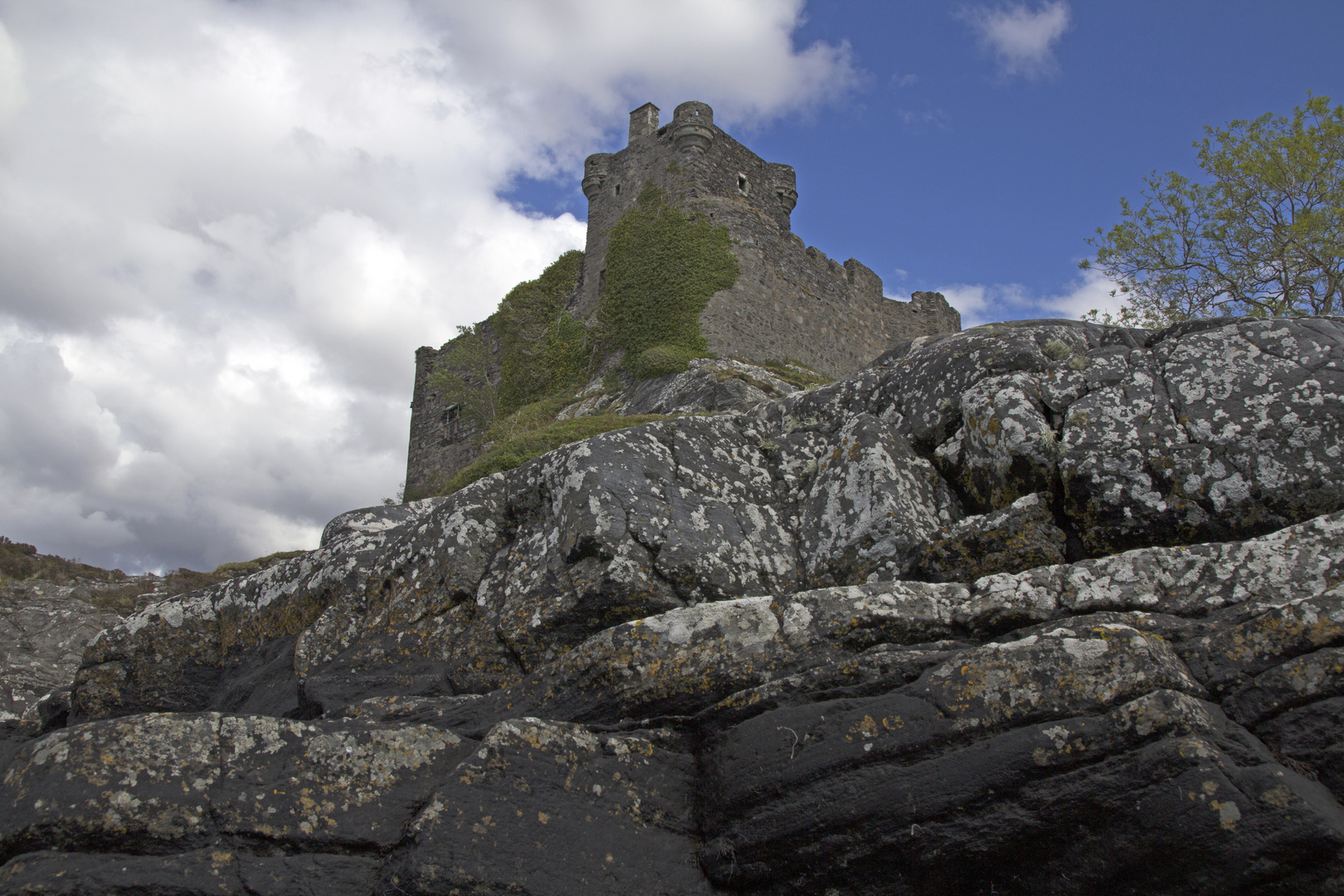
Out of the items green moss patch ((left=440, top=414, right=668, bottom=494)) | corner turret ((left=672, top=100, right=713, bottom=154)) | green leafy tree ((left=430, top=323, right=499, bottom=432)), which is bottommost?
green moss patch ((left=440, top=414, right=668, bottom=494))

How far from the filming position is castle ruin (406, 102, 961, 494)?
28734 mm

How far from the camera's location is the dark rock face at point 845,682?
11.8 ft

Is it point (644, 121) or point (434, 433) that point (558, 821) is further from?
point (434, 433)

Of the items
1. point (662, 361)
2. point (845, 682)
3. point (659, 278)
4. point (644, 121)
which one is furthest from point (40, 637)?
point (644, 121)

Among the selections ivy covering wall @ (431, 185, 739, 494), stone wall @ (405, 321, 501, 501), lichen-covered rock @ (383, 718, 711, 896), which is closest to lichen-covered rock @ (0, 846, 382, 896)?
lichen-covered rock @ (383, 718, 711, 896)

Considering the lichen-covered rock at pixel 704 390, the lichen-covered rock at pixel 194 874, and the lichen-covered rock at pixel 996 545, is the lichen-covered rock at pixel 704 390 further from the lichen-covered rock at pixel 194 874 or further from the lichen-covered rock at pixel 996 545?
the lichen-covered rock at pixel 194 874

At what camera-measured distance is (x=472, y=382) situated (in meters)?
34.8

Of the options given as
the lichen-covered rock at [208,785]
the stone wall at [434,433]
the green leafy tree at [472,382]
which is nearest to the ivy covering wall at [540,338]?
the green leafy tree at [472,382]

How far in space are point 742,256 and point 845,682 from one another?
1018 inches

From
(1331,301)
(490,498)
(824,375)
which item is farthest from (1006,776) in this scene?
(824,375)

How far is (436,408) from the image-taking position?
36281 millimetres

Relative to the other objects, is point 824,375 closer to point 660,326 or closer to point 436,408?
point 660,326

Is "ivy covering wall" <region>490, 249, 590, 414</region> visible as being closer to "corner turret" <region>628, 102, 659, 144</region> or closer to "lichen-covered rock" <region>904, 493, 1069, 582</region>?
"corner turret" <region>628, 102, 659, 144</region>

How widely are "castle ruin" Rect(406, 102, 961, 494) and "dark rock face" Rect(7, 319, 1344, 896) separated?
20.9m
